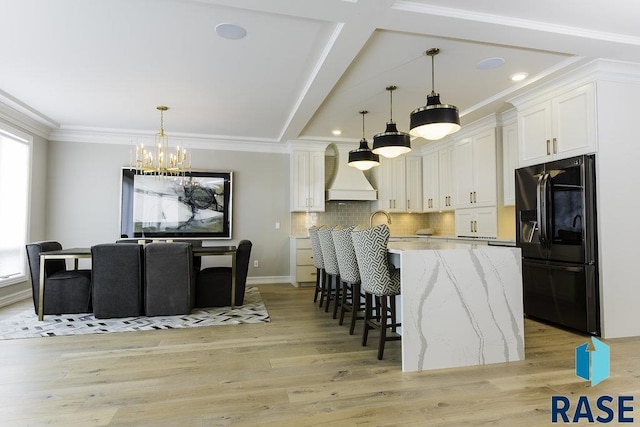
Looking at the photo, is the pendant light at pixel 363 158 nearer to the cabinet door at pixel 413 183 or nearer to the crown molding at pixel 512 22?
the crown molding at pixel 512 22

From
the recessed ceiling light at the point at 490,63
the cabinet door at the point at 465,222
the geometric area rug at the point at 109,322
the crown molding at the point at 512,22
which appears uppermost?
the recessed ceiling light at the point at 490,63

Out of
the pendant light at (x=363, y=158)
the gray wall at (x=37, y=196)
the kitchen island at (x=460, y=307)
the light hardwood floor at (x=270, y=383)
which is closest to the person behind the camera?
the light hardwood floor at (x=270, y=383)

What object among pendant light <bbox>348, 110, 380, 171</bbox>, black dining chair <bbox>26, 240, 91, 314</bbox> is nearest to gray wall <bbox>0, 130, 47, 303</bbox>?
black dining chair <bbox>26, 240, 91, 314</bbox>

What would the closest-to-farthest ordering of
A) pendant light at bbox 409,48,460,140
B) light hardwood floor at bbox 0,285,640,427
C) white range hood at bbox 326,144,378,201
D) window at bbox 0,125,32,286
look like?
light hardwood floor at bbox 0,285,640,427
pendant light at bbox 409,48,460,140
window at bbox 0,125,32,286
white range hood at bbox 326,144,378,201

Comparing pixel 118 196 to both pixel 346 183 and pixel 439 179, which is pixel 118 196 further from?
pixel 439 179

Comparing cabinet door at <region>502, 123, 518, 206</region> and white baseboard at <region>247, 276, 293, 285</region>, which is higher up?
cabinet door at <region>502, 123, 518, 206</region>

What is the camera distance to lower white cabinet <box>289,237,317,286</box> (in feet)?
20.2

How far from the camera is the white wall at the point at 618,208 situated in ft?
11.0

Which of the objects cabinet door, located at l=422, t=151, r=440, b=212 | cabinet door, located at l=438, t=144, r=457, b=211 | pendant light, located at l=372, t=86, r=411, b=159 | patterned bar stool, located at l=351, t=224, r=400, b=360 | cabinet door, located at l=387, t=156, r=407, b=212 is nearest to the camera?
patterned bar stool, located at l=351, t=224, r=400, b=360

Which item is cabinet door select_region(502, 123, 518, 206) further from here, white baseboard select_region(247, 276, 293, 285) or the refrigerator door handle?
white baseboard select_region(247, 276, 293, 285)

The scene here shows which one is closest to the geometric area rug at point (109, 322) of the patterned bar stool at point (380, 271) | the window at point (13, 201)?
the window at point (13, 201)

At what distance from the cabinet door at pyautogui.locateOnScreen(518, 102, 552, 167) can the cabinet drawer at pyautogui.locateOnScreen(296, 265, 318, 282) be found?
348 cm

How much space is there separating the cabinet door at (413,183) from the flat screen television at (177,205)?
10.6ft

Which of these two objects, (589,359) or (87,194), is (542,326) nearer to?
(589,359)
